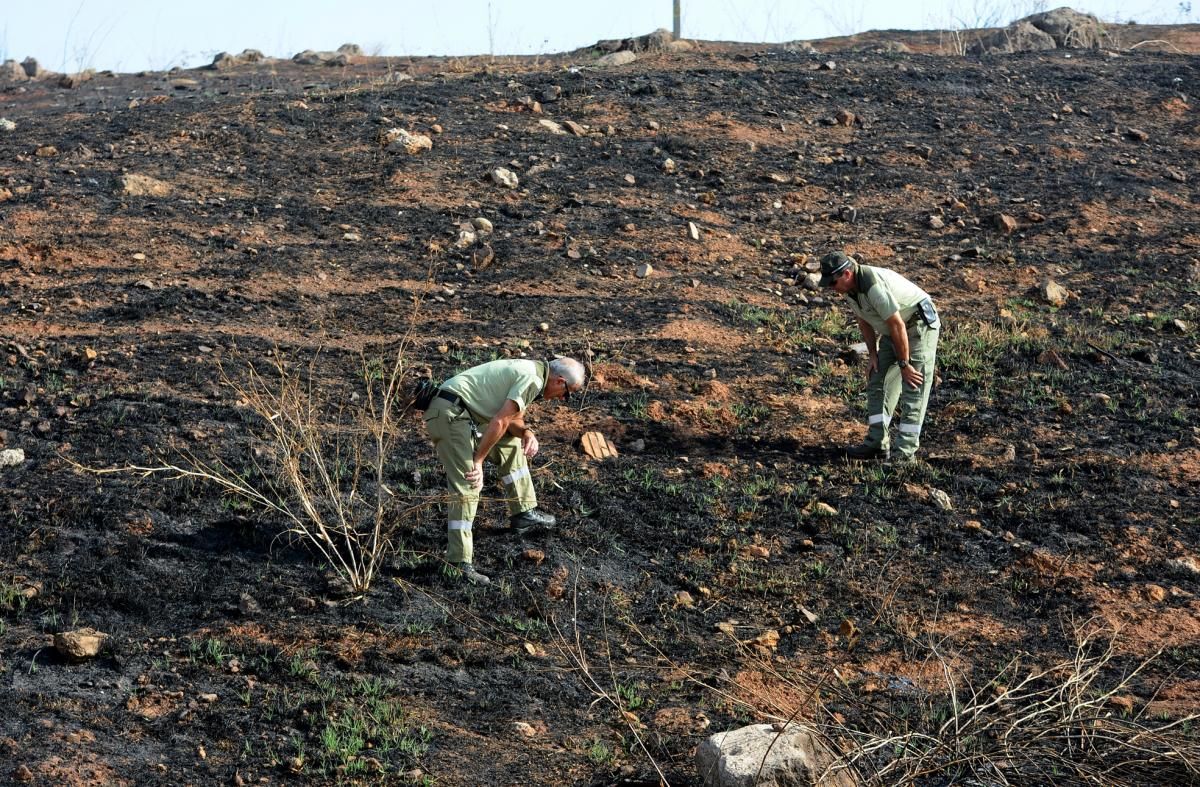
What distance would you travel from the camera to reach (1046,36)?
16594 millimetres

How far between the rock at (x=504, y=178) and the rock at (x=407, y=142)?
91 centimetres

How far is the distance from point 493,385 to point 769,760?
2301mm

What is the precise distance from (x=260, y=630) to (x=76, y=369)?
3.54m

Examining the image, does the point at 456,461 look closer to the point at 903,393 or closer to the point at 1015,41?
the point at 903,393

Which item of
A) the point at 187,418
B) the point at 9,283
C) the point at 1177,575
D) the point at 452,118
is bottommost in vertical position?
the point at 1177,575

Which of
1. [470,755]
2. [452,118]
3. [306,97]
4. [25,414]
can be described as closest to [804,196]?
[452,118]

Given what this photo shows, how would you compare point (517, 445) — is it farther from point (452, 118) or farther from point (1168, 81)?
point (1168, 81)

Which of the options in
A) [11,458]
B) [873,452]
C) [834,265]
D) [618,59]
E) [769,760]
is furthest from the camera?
[618,59]

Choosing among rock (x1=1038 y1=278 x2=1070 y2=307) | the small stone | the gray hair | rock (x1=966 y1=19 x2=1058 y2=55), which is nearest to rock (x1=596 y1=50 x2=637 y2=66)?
rock (x1=966 y1=19 x2=1058 y2=55)

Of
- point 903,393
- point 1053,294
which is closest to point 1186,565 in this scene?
point 903,393

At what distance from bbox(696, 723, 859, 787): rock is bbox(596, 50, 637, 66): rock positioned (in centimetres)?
1146

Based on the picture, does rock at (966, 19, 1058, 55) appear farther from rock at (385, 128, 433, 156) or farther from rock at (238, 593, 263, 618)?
rock at (238, 593, 263, 618)

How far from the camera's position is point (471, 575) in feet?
19.4

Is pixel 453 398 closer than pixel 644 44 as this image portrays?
Yes
